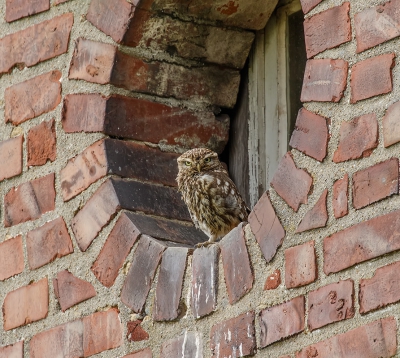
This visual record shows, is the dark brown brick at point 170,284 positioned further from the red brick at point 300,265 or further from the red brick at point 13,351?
the red brick at point 13,351

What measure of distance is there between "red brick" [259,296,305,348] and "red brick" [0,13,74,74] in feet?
4.17

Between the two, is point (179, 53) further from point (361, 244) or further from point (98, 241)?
point (361, 244)

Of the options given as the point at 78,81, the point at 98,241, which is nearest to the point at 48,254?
the point at 98,241

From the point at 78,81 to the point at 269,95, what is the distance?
65 cm

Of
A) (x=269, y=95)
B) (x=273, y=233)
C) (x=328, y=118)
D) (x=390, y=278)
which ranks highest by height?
(x=269, y=95)

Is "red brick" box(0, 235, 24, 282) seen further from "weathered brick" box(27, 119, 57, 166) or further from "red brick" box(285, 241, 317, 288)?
"red brick" box(285, 241, 317, 288)

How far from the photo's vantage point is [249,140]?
421 cm

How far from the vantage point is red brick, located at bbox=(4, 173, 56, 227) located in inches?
159

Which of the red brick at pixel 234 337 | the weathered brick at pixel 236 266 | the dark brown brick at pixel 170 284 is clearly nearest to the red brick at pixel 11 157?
the dark brown brick at pixel 170 284

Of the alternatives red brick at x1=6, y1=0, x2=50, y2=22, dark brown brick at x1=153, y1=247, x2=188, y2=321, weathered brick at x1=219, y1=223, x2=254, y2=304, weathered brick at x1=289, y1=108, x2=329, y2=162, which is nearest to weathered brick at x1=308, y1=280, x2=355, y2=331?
weathered brick at x1=219, y1=223, x2=254, y2=304

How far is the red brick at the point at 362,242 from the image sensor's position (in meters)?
3.08

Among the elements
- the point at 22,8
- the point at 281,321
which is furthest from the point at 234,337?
the point at 22,8

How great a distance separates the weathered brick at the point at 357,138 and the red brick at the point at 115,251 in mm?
757

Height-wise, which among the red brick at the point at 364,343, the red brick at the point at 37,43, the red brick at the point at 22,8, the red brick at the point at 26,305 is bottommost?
the red brick at the point at 364,343
